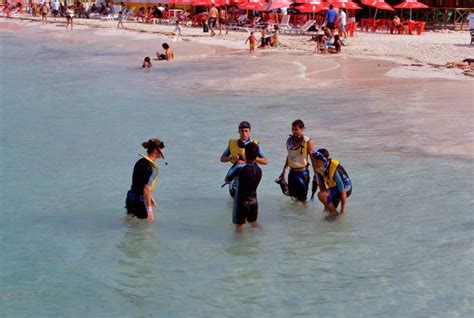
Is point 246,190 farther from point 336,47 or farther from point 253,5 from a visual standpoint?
point 253,5

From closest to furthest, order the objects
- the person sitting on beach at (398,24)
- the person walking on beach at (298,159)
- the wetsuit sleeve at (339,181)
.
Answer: the wetsuit sleeve at (339,181) < the person walking on beach at (298,159) < the person sitting on beach at (398,24)

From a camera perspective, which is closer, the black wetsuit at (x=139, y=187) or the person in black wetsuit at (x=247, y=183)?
the person in black wetsuit at (x=247, y=183)

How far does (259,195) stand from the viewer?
10.7 metres

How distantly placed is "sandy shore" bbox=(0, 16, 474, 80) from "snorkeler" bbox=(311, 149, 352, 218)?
1432cm

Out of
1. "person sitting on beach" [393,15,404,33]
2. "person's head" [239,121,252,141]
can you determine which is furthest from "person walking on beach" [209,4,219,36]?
"person's head" [239,121,252,141]

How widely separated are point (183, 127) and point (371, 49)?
16696mm

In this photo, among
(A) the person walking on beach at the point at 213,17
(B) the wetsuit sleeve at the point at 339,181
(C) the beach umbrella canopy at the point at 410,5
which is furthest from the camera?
(A) the person walking on beach at the point at 213,17

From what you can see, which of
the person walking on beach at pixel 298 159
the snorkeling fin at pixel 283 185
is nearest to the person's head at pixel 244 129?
the person walking on beach at pixel 298 159

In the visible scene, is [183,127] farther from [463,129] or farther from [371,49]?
[371,49]

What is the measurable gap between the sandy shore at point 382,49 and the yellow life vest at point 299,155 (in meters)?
14.2

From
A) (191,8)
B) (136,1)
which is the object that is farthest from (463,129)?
(136,1)

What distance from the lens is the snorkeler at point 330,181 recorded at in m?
8.90

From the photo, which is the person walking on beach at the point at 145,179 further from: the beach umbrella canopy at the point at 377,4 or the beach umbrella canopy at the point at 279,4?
the beach umbrella canopy at the point at 279,4

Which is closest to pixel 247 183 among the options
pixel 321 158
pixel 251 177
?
pixel 251 177
